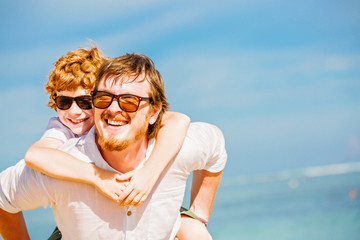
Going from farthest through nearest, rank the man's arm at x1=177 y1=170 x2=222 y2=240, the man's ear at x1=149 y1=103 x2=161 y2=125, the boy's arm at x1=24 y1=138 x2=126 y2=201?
the man's arm at x1=177 y1=170 x2=222 y2=240, the man's ear at x1=149 y1=103 x2=161 y2=125, the boy's arm at x1=24 y1=138 x2=126 y2=201

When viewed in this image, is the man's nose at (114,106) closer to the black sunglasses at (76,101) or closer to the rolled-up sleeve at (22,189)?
the rolled-up sleeve at (22,189)

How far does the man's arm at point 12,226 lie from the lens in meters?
3.41

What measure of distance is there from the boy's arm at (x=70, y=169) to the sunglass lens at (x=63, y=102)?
0.80 metres

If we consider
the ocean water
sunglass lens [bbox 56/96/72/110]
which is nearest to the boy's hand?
sunglass lens [bbox 56/96/72/110]

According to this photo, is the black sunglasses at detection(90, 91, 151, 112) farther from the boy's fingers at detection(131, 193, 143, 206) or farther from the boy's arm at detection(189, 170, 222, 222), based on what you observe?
the boy's arm at detection(189, 170, 222, 222)

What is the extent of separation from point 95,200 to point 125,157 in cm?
38

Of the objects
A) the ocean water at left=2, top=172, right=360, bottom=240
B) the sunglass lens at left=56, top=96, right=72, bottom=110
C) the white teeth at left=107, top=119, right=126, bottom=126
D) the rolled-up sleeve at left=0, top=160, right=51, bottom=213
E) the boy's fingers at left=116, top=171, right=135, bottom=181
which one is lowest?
the rolled-up sleeve at left=0, top=160, right=51, bottom=213

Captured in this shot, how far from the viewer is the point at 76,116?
152 inches

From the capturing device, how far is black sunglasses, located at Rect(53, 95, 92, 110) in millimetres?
3900

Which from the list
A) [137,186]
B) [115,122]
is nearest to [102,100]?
[115,122]

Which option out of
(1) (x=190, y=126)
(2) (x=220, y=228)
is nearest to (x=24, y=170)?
(1) (x=190, y=126)

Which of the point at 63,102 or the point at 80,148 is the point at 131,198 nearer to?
the point at 80,148

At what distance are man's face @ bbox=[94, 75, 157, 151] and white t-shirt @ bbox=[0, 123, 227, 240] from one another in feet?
0.64

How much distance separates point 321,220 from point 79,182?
58.3ft
